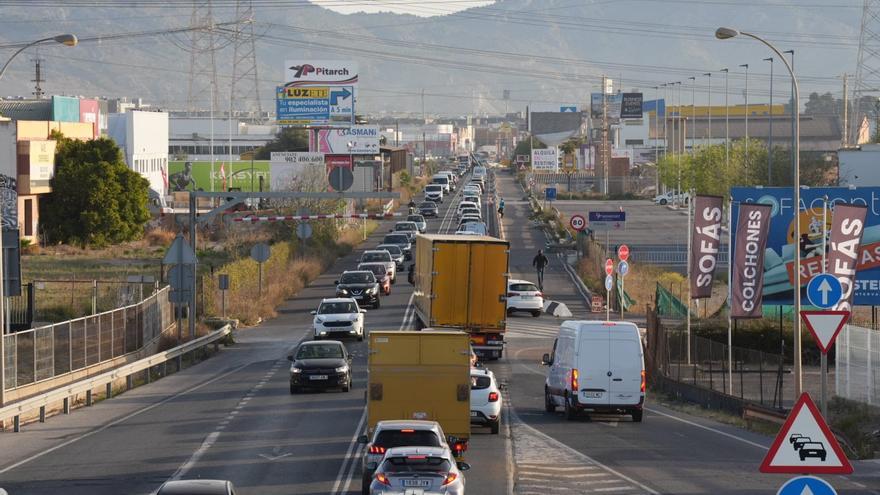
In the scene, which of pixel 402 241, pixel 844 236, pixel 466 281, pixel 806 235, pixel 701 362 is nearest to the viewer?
pixel 844 236

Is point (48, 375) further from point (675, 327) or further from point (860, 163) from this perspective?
point (860, 163)

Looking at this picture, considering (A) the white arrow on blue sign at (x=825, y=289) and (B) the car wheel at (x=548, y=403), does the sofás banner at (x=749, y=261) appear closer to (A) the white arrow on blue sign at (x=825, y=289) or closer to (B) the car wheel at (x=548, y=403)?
(B) the car wheel at (x=548, y=403)

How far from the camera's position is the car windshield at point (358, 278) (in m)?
57.6

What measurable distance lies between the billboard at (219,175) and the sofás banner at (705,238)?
83.6 m

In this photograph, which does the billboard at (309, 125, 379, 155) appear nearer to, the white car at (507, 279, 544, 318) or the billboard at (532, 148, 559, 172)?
the billboard at (532, 148, 559, 172)

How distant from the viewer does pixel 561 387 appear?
3050 centimetres

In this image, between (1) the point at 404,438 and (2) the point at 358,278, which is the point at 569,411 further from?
(2) the point at 358,278

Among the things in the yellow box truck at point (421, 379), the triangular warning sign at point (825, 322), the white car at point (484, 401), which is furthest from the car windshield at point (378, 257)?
the triangular warning sign at point (825, 322)

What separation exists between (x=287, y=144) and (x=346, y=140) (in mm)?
28772

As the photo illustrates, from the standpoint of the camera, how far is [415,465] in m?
17.7

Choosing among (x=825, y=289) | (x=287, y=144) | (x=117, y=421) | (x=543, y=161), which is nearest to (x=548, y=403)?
(x=117, y=421)

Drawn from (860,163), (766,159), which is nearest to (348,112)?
(766,159)

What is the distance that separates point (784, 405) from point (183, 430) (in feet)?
47.5

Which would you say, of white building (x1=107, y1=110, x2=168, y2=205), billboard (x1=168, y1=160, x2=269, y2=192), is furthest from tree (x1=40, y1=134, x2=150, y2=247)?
billboard (x1=168, y1=160, x2=269, y2=192)
